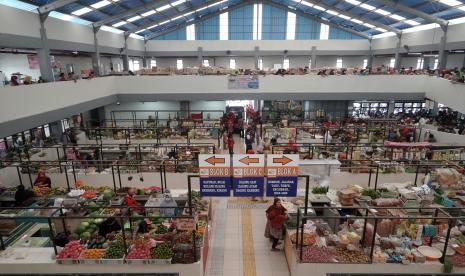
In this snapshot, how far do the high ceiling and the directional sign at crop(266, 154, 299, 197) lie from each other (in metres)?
13.0

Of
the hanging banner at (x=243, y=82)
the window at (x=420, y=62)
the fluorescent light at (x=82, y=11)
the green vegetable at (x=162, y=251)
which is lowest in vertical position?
the green vegetable at (x=162, y=251)

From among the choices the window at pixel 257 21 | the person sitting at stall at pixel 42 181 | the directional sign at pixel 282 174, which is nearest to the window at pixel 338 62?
the window at pixel 257 21

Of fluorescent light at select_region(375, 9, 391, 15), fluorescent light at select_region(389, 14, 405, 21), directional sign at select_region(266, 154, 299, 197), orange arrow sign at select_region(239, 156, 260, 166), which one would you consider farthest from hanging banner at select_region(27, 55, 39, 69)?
fluorescent light at select_region(389, 14, 405, 21)

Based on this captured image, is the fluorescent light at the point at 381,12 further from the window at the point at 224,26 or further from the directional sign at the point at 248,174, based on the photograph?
the directional sign at the point at 248,174

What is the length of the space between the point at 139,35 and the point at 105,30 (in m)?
7.32

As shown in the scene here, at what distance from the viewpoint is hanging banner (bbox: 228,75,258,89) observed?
65.2ft

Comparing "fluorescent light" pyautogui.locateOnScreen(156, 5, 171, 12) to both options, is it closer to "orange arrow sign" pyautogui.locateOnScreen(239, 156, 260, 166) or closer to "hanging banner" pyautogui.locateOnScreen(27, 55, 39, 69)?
"hanging banner" pyautogui.locateOnScreen(27, 55, 39, 69)

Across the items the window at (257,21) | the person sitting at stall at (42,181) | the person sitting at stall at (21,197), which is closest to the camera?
the person sitting at stall at (21,197)

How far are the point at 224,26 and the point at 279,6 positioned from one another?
5.75 m

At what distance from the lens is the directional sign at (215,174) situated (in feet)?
22.7

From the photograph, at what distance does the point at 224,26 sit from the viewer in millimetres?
30125

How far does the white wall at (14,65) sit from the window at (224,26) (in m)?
17.2

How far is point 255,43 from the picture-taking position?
2941 cm

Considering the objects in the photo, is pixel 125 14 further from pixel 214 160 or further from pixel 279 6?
pixel 279 6
